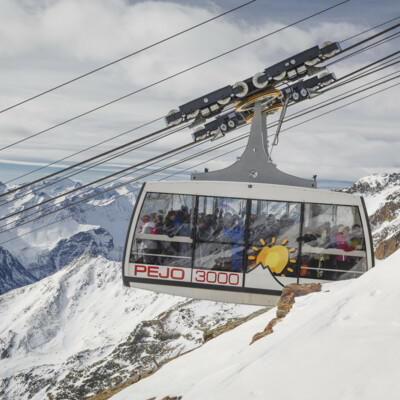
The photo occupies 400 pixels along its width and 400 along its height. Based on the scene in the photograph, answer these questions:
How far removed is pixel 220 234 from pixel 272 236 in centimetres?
133

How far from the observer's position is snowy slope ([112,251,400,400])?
249 inches

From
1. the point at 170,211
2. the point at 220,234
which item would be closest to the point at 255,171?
the point at 220,234

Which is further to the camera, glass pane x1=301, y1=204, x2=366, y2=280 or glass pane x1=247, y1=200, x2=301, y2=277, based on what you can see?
glass pane x1=247, y1=200, x2=301, y2=277

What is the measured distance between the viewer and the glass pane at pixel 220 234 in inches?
532

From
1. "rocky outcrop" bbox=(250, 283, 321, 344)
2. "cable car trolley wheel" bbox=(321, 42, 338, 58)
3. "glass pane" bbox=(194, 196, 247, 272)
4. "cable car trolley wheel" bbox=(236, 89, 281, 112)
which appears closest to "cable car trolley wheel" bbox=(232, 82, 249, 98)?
"cable car trolley wheel" bbox=(236, 89, 281, 112)

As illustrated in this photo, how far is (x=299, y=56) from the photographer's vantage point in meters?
14.0

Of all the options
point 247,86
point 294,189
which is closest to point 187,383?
point 294,189

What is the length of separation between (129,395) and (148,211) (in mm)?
4562

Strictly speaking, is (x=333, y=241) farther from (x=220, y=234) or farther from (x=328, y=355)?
(x=328, y=355)

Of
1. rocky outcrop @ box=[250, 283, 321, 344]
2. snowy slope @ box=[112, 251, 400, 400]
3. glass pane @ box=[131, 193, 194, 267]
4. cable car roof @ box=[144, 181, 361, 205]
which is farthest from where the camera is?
glass pane @ box=[131, 193, 194, 267]

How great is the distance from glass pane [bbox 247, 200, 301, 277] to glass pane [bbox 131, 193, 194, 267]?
165 centimetres

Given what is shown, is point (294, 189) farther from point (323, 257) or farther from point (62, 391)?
point (62, 391)

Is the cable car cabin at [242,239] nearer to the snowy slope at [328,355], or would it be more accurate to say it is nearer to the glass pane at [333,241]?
the glass pane at [333,241]

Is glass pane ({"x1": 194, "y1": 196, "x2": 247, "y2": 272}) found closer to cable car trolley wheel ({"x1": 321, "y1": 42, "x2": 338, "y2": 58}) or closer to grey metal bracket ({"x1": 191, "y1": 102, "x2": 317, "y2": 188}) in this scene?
grey metal bracket ({"x1": 191, "y1": 102, "x2": 317, "y2": 188})
